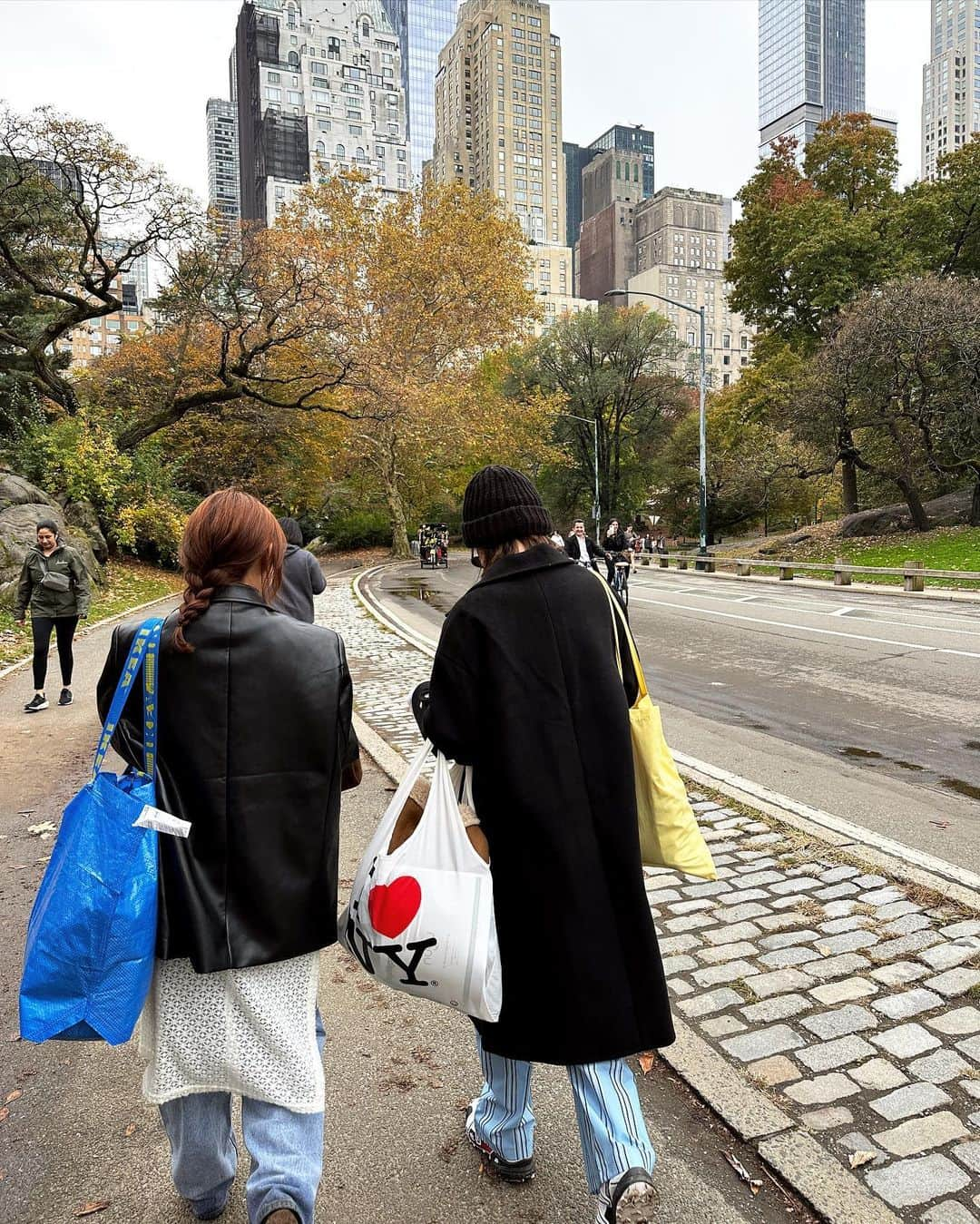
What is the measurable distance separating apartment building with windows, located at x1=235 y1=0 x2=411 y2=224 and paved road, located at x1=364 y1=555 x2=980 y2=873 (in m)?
147

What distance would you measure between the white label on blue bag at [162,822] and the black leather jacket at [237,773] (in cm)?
3

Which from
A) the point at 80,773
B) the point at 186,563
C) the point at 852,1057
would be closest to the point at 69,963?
the point at 186,563

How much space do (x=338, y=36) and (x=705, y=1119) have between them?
584 ft

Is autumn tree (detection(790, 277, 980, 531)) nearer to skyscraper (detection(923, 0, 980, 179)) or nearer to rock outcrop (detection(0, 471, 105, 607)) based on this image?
rock outcrop (detection(0, 471, 105, 607))

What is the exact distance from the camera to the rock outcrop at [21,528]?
1741 cm

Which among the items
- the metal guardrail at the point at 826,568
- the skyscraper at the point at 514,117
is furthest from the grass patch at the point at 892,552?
the skyscraper at the point at 514,117

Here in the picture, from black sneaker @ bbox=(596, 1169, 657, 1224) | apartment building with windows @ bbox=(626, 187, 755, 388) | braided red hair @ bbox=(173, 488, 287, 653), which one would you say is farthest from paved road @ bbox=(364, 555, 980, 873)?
apartment building with windows @ bbox=(626, 187, 755, 388)

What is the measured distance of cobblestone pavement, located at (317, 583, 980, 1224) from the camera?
2.62 m

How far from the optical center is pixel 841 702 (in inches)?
367

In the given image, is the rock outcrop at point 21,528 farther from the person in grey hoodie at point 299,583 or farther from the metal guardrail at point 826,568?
the metal guardrail at point 826,568

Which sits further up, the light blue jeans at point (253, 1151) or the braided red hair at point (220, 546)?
the braided red hair at point (220, 546)

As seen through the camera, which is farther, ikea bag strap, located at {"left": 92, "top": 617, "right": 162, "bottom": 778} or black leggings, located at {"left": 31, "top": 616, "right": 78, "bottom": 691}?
black leggings, located at {"left": 31, "top": 616, "right": 78, "bottom": 691}

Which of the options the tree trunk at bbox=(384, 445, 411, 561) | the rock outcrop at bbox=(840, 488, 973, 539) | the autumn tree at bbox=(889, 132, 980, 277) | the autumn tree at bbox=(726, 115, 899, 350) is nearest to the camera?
the rock outcrop at bbox=(840, 488, 973, 539)

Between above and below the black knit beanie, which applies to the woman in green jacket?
below
